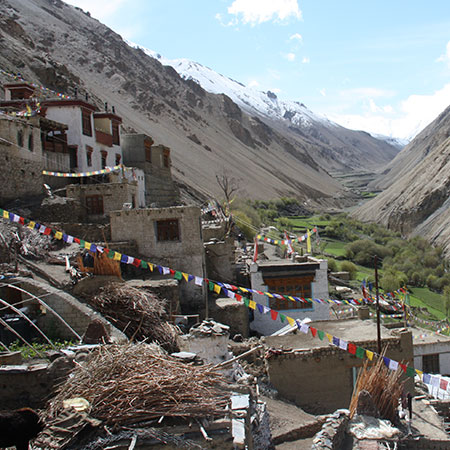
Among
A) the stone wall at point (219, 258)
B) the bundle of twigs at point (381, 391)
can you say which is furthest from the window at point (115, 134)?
the bundle of twigs at point (381, 391)

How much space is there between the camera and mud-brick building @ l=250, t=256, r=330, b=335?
1642 cm

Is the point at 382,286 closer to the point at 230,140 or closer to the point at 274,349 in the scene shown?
the point at 274,349

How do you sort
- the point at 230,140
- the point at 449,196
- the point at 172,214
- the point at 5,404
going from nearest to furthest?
1. the point at 5,404
2. the point at 172,214
3. the point at 449,196
4. the point at 230,140

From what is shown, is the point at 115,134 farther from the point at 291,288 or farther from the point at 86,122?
the point at 291,288

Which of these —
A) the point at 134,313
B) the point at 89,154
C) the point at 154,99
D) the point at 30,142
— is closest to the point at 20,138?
the point at 30,142

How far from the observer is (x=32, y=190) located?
1753 cm

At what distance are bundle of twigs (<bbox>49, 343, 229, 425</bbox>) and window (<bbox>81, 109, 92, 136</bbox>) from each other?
56.7 feet

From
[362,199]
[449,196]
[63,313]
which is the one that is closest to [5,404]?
[63,313]

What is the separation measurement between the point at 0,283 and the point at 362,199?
351 ft

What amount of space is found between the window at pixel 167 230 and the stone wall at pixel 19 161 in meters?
5.19

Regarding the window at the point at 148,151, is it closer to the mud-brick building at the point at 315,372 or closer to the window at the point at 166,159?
the window at the point at 166,159

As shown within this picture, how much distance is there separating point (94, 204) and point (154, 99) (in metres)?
59.5

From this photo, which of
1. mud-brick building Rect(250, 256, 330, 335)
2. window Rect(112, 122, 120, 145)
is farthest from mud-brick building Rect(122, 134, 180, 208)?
mud-brick building Rect(250, 256, 330, 335)

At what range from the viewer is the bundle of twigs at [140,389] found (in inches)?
208
